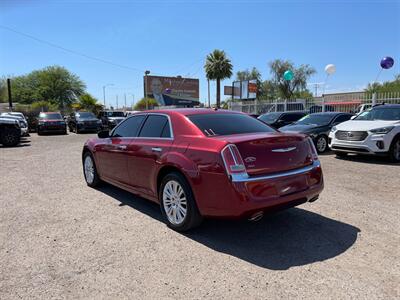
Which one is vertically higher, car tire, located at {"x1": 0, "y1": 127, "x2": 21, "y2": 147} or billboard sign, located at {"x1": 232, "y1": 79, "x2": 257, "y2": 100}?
billboard sign, located at {"x1": 232, "y1": 79, "x2": 257, "y2": 100}

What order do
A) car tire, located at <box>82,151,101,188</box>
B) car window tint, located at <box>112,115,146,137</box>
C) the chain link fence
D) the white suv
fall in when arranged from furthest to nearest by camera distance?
1. the chain link fence
2. the white suv
3. car tire, located at <box>82,151,101,188</box>
4. car window tint, located at <box>112,115,146,137</box>

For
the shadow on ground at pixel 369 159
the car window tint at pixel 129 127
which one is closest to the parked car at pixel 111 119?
the shadow on ground at pixel 369 159

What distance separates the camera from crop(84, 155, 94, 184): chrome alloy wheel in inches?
272

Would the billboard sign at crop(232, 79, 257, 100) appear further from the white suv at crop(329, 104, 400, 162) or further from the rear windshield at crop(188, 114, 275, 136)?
the rear windshield at crop(188, 114, 275, 136)

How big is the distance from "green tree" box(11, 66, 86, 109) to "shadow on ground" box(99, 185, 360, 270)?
64.6 m

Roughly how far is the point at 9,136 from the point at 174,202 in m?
14.8

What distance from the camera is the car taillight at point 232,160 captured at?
3672 mm

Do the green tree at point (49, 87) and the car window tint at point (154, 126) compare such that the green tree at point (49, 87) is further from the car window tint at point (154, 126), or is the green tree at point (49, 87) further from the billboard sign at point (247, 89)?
the car window tint at point (154, 126)

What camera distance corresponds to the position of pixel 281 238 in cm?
419

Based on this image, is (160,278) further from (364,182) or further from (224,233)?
(364,182)

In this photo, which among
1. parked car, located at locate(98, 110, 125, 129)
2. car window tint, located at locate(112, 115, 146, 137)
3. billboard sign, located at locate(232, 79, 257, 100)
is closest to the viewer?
car window tint, located at locate(112, 115, 146, 137)

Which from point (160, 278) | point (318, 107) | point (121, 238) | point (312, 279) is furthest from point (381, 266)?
point (318, 107)

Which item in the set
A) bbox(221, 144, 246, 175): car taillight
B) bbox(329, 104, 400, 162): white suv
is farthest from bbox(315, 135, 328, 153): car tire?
bbox(221, 144, 246, 175): car taillight

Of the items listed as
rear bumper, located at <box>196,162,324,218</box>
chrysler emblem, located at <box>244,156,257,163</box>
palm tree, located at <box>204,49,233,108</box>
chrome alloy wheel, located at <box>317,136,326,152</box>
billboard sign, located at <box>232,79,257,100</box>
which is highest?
palm tree, located at <box>204,49,233,108</box>
